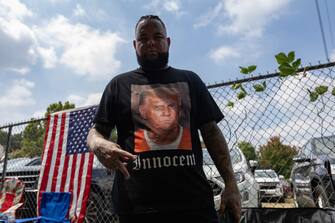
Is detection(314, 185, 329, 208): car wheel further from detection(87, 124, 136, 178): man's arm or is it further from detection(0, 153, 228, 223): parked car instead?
detection(87, 124, 136, 178): man's arm

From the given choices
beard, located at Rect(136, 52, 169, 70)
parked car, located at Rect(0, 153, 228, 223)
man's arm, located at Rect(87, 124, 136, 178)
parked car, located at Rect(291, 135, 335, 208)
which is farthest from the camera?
parked car, located at Rect(0, 153, 228, 223)

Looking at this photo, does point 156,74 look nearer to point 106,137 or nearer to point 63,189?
point 106,137

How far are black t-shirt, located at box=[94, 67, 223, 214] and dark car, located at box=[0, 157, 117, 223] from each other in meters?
2.90

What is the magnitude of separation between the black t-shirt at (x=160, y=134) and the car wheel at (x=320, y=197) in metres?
2.89

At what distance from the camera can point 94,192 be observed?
502 cm

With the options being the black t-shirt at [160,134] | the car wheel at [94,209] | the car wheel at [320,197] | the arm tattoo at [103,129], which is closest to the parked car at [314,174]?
the car wheel at [320,197]

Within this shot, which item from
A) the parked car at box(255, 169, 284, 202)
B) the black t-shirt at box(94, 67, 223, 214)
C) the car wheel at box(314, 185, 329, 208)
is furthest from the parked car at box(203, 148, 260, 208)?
the black t-shirt at box(94, 67, 223, 214)

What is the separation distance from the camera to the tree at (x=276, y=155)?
12.0ft

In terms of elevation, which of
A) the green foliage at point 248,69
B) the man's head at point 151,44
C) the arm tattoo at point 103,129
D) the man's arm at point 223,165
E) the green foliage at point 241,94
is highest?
the green foliage at point 248,69

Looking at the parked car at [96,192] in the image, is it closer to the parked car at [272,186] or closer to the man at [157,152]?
the parked car at [272,186]

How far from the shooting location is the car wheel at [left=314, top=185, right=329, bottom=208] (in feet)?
12.5

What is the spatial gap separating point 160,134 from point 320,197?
3358 mm

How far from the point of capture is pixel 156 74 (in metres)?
1.66

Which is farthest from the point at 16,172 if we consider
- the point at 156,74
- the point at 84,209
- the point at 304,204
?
the point at 156,74
